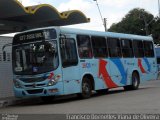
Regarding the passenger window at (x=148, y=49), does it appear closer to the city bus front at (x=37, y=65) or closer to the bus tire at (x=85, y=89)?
the bus tire at (x=85, y=89)

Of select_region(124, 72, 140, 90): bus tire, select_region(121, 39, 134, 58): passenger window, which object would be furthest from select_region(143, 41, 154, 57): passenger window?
select_region(121, 39, 134, 58): passenger window

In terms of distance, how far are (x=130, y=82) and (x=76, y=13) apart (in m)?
4.56

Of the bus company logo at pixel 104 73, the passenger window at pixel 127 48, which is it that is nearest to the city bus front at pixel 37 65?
the bus company logo at pixel 104 73

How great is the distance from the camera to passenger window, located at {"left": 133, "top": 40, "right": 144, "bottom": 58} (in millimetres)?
24141

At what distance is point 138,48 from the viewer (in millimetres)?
24547

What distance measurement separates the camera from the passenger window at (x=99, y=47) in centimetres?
2011

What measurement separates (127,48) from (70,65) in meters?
6.07

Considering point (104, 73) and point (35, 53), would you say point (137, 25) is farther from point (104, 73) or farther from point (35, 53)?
point (35, 53)

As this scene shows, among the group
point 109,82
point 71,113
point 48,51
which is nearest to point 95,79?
point 109,82

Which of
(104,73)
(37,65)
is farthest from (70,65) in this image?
(104,73)

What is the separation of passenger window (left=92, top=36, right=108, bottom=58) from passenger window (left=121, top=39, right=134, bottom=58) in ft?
6.66

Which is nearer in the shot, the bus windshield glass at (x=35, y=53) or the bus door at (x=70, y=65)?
the bus windshield glass at (x=35, y=53)

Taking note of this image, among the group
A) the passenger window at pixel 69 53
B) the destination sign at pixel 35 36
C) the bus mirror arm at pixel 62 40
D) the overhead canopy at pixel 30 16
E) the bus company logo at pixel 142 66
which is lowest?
the bus company logo at pixel 142 66

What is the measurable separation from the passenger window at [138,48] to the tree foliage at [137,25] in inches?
1644
